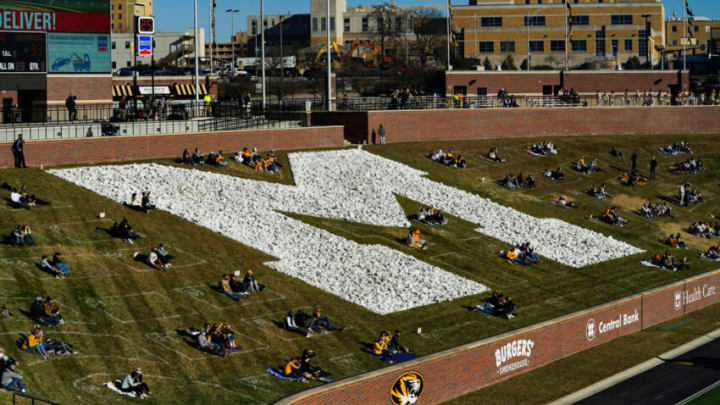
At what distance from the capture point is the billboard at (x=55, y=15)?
167ft

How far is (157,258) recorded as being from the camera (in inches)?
1415

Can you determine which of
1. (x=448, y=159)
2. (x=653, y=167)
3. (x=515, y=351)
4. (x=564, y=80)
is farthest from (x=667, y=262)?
(x=564, y=80)

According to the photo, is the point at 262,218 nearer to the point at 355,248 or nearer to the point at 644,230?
the point at 355,248

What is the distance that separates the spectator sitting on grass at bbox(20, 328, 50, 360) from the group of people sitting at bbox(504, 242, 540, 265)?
Result: 2521cm

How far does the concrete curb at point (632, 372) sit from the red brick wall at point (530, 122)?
29340 mm

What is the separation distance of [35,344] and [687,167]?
5606 cm

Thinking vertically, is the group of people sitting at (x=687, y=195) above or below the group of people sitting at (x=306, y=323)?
above

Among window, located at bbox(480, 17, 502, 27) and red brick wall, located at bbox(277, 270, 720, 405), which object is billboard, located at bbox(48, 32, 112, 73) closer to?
red brick wall, located at bbox(277, 270, 720, 405)

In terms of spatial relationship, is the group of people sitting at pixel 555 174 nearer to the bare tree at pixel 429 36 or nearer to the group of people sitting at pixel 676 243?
the group of people sitting at pixel 676 243

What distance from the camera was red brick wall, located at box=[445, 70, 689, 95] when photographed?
81875mm

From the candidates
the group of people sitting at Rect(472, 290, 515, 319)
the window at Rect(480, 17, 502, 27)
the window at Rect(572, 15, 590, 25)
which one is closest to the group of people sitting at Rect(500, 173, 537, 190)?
the group of people sitting at Rect(472, 290, 515, 319)

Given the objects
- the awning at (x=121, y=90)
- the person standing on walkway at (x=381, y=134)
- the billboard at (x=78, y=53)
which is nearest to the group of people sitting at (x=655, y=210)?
the person standing on walkway at (x=381, y=134)

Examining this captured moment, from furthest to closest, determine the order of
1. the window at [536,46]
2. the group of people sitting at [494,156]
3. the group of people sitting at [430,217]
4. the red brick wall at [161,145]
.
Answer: the window at [536,46] < the group of people sitting at [494,156] < the group of people sitting at [430,217] < the red brick wall at [161,145]

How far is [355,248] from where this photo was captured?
43.2 metres
